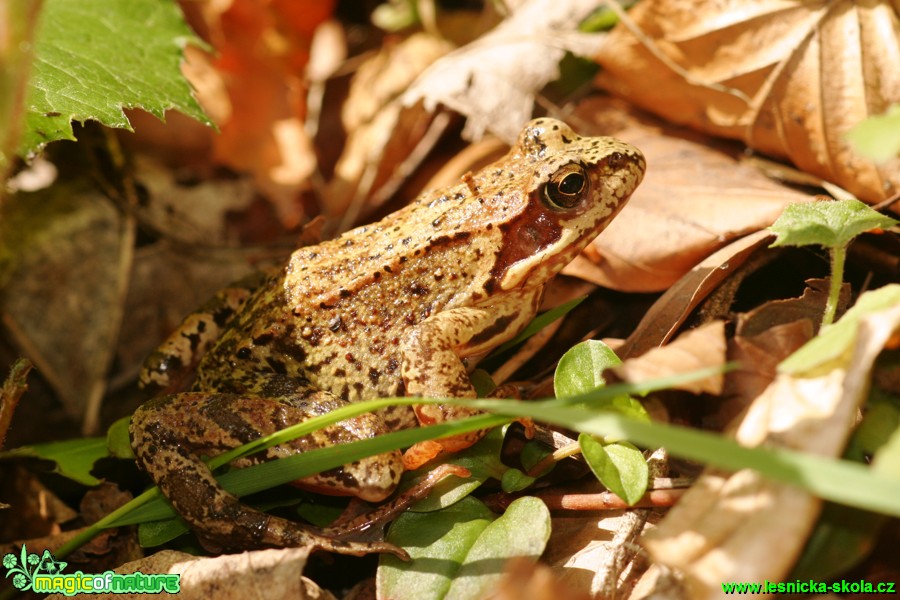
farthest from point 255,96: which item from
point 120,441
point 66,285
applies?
point 120,441

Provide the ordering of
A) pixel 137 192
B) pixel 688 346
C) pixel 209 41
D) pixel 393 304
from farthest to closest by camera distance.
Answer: pixel 209 41, pixel 137 192, pixel 393 304, pixel 688 346

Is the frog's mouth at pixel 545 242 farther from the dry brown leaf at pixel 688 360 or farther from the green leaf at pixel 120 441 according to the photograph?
the green leaf at pixel 120 441

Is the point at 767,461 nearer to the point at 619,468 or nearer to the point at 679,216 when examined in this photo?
the point at 619,468

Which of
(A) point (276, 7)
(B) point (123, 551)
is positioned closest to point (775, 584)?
(B) point (123, 551)

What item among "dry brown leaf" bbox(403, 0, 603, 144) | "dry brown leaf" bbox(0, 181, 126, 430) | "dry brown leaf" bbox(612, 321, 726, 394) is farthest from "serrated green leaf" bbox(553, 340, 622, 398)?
"dry brown leaf" bbox(0, 181, 126, 430)

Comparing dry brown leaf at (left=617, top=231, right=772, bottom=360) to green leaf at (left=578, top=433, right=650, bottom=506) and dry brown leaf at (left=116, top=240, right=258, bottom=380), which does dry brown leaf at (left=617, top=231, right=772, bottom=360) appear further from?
dry brown leaf at (left=116, top=240, right=258, bottom=380)

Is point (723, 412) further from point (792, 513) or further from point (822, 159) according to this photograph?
point (822, 159)
